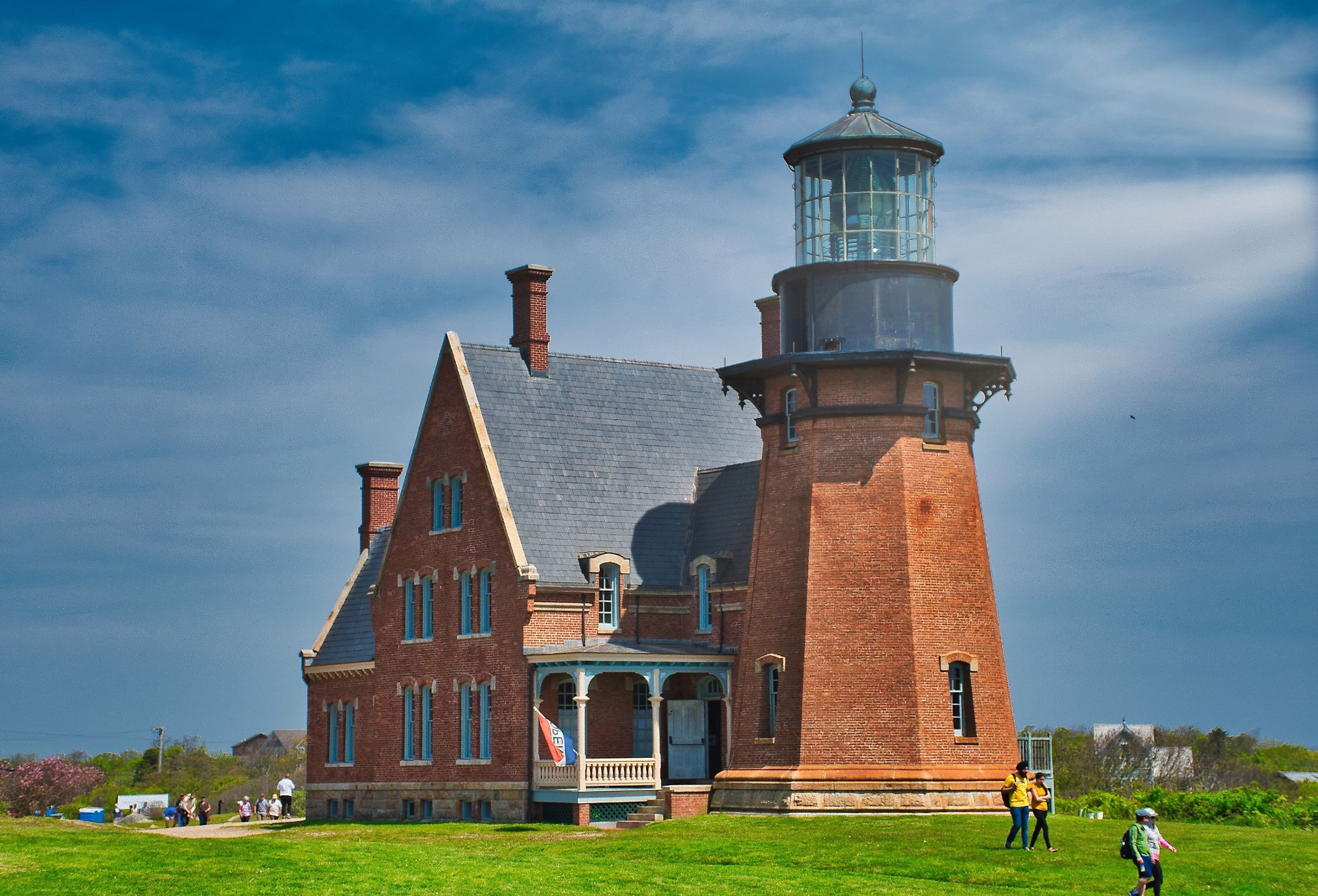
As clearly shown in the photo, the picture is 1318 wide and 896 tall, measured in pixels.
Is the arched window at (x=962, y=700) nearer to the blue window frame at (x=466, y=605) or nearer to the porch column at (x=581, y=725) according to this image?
the porch column at (x=581, y=725)

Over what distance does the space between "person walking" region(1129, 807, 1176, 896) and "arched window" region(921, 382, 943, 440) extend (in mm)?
13663

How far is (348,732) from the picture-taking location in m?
46.3

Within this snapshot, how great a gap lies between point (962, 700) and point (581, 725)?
8.14 metres

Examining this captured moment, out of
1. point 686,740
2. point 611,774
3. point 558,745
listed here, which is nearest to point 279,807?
point 686,740

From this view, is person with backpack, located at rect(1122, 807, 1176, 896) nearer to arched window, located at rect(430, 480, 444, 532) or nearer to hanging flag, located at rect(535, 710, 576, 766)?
hanging flag, located at rect(535, 710, 576, 766)

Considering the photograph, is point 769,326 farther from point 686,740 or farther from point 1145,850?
point 1145,850

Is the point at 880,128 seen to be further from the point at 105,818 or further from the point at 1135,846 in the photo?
the point at 105,818

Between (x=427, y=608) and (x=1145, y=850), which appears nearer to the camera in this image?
(x=1145, y=850)

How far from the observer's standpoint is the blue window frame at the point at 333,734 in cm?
4703

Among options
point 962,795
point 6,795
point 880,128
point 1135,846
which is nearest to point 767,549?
point 962,795

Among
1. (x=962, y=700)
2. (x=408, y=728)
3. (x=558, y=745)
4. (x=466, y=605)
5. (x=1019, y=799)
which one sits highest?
(x=466, y=605)

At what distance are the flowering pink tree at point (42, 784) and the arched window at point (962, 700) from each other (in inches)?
1190

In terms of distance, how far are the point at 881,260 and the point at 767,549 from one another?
20.2 ft

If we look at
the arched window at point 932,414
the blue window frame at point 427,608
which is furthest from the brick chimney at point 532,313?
the arched window at point 932,414
